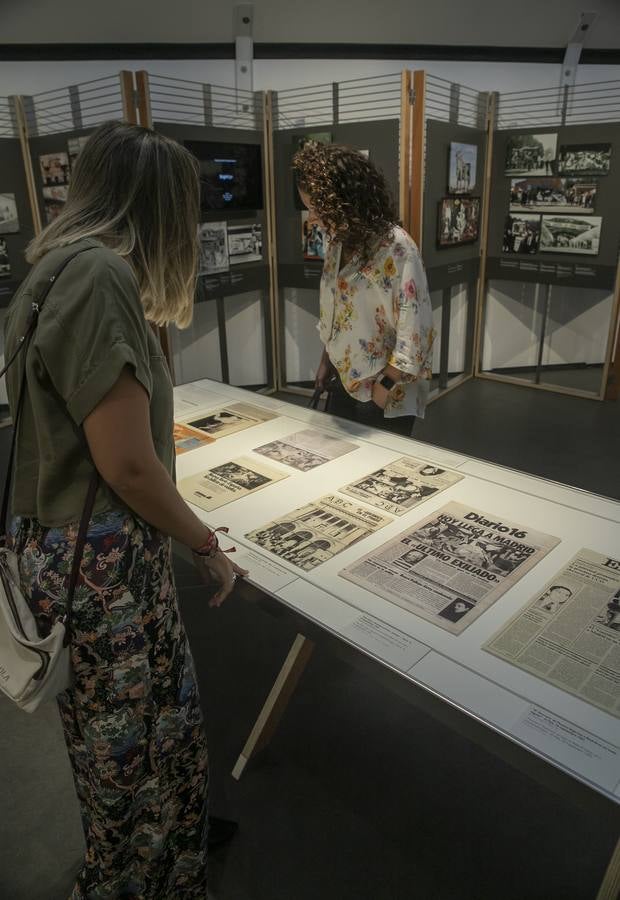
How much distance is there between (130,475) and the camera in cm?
105

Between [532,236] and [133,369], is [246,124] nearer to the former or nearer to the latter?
[532,236]

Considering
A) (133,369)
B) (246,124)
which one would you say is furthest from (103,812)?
(246,124)

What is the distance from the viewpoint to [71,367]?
3.30 feet

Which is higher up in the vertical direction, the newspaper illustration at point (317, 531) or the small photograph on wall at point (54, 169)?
the small photograph on wall at point (54, 169)

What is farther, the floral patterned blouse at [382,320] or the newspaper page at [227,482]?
the floral patterned blouse at [382,320]

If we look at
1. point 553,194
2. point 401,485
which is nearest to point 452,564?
point 401,485

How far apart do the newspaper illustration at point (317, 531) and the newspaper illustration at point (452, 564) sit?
0.09 m

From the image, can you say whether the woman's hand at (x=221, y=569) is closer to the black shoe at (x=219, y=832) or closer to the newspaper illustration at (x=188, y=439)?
the black shoe at (x=219, y=832)

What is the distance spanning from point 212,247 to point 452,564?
3756 mm

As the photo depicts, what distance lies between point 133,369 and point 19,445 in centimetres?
29

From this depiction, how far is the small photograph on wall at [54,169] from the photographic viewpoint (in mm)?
4547

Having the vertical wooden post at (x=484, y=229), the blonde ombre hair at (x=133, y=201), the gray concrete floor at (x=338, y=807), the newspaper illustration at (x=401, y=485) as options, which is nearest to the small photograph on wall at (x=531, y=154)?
the vertical wooden post at (x=484, y=229)

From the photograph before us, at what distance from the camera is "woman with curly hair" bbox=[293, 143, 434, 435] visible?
7.36ft

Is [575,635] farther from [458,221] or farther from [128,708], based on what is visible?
[458,221]
